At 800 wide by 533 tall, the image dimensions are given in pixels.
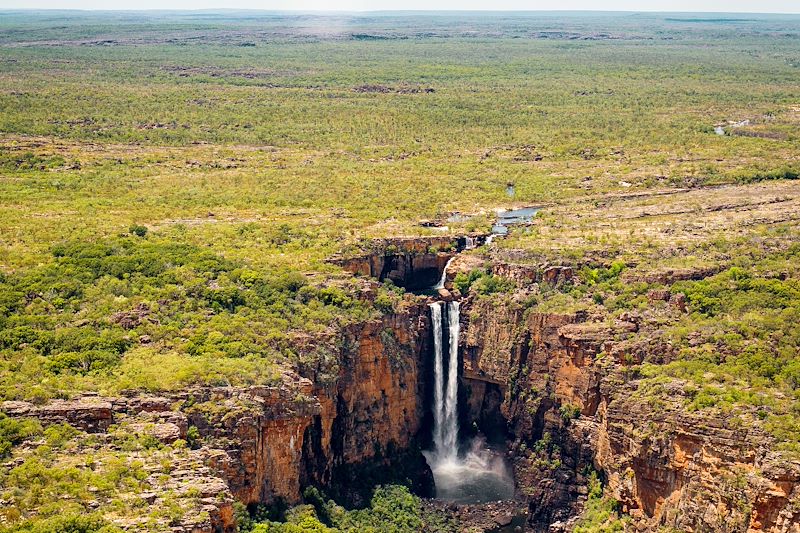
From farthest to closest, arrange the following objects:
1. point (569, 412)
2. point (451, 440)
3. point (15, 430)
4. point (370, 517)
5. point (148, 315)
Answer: point (451, 440)
point (569, 412)
point (148, 315)
point (370, 517)
point (15, 430)

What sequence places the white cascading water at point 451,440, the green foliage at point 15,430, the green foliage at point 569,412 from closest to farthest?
the green foliage at point 15,430, the green foliage at point 569,412, the white cascading water at point 451,440

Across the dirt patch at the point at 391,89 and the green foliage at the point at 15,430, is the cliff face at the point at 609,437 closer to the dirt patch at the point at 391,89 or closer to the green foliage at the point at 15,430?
the green foliage at the point at 15,430

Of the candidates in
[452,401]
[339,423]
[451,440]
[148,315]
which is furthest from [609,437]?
[148,315]

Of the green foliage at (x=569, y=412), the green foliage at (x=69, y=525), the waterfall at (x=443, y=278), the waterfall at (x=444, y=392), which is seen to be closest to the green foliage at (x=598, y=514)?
the green foliage at (x=569, y=412)

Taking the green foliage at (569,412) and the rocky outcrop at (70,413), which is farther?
the green foliage at (569,412)

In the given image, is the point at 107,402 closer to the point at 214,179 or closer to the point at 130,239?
the point at 130,239

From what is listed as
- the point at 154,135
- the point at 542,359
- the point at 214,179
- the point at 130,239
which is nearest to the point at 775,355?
the point at 542,359

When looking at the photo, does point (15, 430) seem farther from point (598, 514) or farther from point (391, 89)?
point (391, 89)
